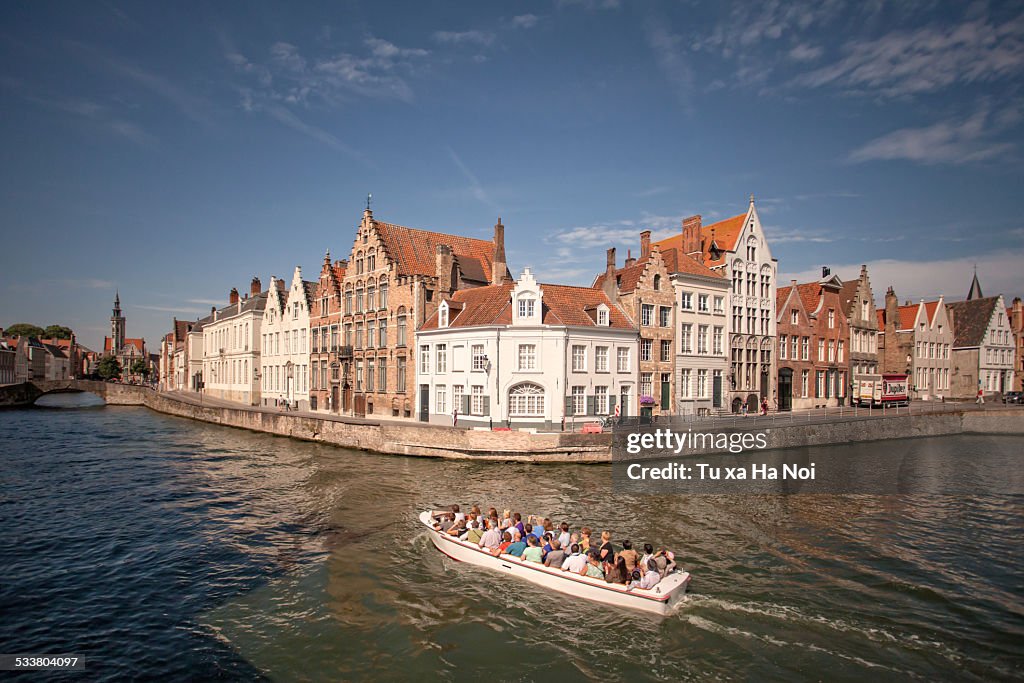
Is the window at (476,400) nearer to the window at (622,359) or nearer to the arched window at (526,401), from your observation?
the arched window at (526,401)

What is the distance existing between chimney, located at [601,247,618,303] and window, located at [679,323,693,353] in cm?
633

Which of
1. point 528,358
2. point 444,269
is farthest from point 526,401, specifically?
point 444,269

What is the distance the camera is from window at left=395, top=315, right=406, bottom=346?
145ft

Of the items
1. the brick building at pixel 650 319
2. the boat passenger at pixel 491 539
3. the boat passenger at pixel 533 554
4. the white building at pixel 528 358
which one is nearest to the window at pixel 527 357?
the white building at pixel 528 358

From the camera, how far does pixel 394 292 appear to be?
44781 millimetres

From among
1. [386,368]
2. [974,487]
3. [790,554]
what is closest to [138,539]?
[790,554]

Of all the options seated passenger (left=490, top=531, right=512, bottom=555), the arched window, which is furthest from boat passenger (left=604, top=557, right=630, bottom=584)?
the arched window

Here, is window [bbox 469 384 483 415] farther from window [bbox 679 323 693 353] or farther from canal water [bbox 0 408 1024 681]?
window [bbox 679 323 693 353]

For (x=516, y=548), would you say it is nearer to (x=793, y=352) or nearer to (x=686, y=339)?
(x=686, y=339)

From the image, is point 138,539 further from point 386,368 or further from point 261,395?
point 261,395

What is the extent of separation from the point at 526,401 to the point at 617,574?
22604 millimetres

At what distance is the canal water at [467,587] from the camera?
484 inches

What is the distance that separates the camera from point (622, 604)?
14.5 metres

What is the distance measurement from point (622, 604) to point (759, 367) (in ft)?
129
